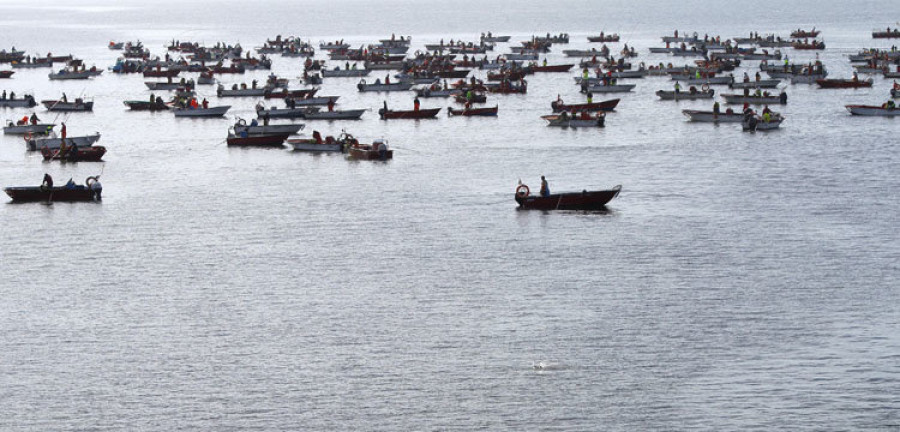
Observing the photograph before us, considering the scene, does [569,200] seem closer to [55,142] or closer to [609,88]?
[55,142]

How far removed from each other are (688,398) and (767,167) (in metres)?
45.7

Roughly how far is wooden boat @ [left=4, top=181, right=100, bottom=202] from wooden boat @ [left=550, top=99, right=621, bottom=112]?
48.4 m

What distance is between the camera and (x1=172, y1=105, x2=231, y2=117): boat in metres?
124

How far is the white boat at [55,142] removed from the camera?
9925 centimetres

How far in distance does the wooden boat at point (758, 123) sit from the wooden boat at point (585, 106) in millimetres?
16173

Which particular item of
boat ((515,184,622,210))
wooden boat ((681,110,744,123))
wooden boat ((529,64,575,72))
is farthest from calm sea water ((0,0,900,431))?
wooden boat ((529,64,575,72))

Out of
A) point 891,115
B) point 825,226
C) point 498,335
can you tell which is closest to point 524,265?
point 498,335

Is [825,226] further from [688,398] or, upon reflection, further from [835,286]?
[688,398]

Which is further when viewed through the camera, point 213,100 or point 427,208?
point 213,100

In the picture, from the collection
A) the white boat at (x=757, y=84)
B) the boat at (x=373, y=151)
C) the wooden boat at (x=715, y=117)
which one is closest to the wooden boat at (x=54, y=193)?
the boat at (x=373, y=151)

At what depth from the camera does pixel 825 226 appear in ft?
232

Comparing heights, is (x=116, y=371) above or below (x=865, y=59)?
below

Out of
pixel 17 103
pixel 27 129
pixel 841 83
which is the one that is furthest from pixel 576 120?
pixel 17 103

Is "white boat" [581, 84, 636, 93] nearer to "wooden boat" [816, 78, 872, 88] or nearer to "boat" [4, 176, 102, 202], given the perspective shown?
"wooden boat" [816, 78, 872, 88]
